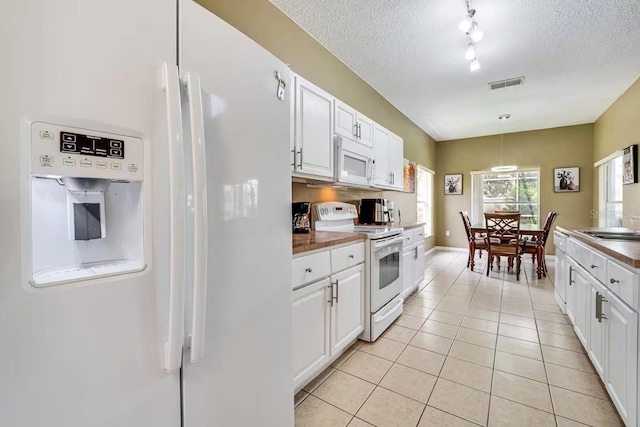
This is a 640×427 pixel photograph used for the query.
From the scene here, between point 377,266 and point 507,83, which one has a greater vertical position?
point 507,83

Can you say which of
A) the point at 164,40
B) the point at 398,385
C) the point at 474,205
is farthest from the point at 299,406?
the point at 474,205

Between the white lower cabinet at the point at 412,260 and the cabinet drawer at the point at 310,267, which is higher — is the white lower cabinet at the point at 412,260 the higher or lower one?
the lower one

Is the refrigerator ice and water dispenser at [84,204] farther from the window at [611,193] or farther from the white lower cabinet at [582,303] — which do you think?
the window at [611,193]

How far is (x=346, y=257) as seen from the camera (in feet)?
6.64

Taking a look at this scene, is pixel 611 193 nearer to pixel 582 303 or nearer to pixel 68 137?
pixel 582 303

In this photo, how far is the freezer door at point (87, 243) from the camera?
560 mm

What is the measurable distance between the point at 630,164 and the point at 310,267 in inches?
176

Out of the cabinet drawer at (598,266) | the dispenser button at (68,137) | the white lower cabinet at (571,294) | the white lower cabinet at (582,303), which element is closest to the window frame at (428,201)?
the white lower cabinet at (571,294)

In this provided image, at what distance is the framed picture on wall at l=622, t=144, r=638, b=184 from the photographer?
11.6 ft

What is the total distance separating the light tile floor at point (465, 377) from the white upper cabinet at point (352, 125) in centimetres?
178

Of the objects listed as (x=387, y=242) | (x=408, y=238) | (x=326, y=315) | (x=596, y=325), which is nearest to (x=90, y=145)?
(x=326, y=315)

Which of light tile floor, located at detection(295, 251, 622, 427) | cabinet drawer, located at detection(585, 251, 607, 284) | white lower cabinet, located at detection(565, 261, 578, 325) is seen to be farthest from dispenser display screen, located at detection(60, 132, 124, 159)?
white lower cabinet, located at detection(565, 261, 578, 325)

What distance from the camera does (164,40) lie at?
0.79 metres

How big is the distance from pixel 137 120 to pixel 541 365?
2.71m
